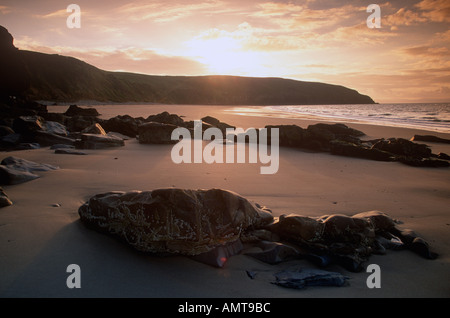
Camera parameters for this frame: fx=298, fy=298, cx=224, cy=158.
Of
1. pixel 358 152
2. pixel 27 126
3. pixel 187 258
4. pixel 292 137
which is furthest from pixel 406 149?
pixel 27 126

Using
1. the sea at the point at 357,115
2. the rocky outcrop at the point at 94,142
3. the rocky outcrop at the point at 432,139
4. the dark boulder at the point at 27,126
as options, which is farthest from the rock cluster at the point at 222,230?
the sea at the point at 357,115

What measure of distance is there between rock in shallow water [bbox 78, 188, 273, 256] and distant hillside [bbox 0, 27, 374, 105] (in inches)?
1151

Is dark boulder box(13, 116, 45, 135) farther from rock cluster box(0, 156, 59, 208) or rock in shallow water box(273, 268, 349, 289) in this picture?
rock in shallow water box(273, 268, 349, 289)

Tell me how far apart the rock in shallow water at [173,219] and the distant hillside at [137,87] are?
29.2 meters

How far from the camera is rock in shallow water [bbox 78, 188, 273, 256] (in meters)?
2.60

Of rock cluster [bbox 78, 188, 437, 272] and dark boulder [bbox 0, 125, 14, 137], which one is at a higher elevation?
dark boulder [bbox 0, 125, 14, 137]

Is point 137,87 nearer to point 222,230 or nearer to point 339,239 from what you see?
point 222,230

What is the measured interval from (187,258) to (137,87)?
106 meters

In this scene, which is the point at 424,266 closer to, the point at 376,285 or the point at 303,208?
the point at 376,285

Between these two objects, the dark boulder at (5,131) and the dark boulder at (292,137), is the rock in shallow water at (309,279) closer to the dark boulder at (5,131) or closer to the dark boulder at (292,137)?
the dark boulder at (292,137)

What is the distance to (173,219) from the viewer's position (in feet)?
8.59

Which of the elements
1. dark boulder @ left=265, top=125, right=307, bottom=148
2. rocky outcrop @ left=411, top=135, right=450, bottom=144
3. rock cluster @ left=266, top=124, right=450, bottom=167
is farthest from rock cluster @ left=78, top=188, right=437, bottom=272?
rocky outcrop @ left=411, top=135, right=450, bottom=144

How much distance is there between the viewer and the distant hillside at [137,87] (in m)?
27.8
